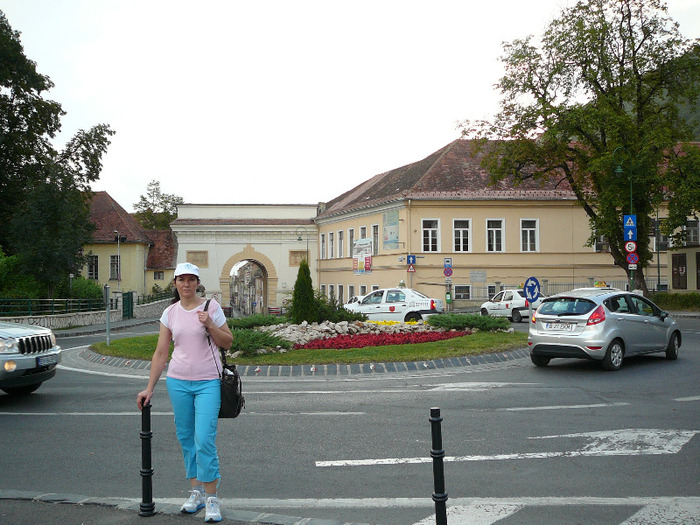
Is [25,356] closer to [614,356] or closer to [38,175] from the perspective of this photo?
[614,356]

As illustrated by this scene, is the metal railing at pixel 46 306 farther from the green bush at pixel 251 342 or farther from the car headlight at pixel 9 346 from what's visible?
the car headlight at pixel 9 346

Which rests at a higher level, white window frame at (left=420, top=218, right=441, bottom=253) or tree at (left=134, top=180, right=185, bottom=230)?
tree at (left=134, top=180, right=185, bottom=230)

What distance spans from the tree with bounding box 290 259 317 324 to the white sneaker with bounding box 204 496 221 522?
16968 millimetres

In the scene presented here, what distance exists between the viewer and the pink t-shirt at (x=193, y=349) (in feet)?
18.5

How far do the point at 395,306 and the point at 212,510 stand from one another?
2371 centimetres

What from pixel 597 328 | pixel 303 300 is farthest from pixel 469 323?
pixel 597 328

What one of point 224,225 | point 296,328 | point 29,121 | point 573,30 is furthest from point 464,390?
point 224,225

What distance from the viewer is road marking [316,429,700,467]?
7.38 meters

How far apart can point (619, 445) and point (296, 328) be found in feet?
44.0

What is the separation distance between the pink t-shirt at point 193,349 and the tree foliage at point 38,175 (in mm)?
32978

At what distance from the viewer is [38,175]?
45.2 metres

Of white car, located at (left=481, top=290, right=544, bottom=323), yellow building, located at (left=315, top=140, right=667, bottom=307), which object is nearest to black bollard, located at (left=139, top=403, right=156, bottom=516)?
white car, located at (left=481, top=290, right=544, bottom=323)

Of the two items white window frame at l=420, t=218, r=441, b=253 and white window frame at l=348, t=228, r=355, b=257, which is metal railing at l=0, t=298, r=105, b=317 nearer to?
white window frame at l=420, t=218, r=441, b=253

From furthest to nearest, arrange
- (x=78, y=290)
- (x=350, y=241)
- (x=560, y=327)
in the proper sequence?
(x=350, y=241) < (x=78, y=290) < (x=560, y=327)
